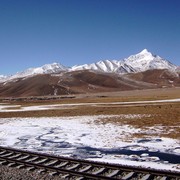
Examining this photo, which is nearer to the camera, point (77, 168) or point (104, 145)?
point (77, 168)

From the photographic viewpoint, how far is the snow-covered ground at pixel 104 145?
19391 millimetres

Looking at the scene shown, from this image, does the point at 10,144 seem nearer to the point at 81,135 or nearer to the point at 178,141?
the point at 81,135

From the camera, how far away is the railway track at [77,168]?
15055mm

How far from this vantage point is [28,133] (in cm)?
3284

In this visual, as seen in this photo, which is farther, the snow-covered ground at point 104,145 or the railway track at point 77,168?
the snow-covered ground at point 104,145

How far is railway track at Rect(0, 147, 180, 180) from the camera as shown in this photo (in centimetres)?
1505

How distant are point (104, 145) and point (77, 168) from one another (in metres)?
7.66

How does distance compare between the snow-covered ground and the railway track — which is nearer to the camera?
the railway track

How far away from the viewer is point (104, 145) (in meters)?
24.5

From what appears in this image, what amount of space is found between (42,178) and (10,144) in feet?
38.5

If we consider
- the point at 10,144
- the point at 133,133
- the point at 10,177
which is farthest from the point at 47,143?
the point at 10,177

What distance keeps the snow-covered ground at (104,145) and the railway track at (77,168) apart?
205cm

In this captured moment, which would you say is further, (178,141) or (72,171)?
(178,141)

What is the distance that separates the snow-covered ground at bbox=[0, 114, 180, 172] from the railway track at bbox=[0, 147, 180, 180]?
205 centimetres
